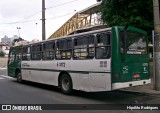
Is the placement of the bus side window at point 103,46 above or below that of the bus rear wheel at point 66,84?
above

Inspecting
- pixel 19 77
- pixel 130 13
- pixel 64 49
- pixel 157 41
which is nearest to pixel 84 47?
pixel 64 49

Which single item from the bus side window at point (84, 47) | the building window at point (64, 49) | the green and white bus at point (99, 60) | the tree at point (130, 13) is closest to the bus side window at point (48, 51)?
the green and white bus at point (99, 60)

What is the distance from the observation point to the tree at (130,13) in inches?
618

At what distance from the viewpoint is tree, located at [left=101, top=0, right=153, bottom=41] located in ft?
51.5

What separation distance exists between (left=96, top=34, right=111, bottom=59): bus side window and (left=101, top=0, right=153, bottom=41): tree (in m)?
4.91

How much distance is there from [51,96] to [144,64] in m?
4.16

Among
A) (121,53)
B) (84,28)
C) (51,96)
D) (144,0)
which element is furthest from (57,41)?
(84,28)

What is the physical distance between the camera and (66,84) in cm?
1322

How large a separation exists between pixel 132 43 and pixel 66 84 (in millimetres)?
3759

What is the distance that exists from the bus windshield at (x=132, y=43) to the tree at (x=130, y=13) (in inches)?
155

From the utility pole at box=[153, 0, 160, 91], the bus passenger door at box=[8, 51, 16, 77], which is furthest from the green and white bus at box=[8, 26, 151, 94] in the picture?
the bus passenger door at box=[8, 51, 16, 77]

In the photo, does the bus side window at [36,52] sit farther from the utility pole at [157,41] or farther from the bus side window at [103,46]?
the utility pole at [157,41]

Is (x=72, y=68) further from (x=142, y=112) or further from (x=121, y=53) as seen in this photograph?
(x=142, y=112)

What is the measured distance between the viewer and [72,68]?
495 inches
